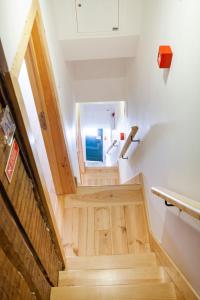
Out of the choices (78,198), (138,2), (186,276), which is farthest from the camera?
(78,198)

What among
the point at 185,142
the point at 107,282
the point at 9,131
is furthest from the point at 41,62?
the point at 107,282

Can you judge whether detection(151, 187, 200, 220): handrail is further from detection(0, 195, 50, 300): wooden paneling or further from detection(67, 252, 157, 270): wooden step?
detection(67, 252, 157, 270): wooden step

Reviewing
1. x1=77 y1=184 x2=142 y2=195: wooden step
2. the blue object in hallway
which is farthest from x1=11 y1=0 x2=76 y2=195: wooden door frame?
the blue object in hallway

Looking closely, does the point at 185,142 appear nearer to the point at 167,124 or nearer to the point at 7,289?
the point at 167,124

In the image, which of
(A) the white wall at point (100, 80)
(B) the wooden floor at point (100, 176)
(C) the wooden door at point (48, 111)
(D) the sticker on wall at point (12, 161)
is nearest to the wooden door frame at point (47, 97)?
(C) the wooden door at point (48, 111)

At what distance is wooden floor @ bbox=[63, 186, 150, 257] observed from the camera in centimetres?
211

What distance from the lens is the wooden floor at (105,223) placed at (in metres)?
2.11

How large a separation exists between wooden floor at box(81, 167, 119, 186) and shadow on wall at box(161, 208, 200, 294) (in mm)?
3101

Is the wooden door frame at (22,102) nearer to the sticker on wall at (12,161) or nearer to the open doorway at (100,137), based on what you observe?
the sticker on wall at (12,161)

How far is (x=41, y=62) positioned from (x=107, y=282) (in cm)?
169

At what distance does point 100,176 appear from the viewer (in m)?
5.08

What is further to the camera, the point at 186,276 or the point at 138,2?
the point at 138,2

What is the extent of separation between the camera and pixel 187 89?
1.13 m

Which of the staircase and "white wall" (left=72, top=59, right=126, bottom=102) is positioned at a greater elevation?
"white wall" (left=72, top=59, right=126, bottom=102)
